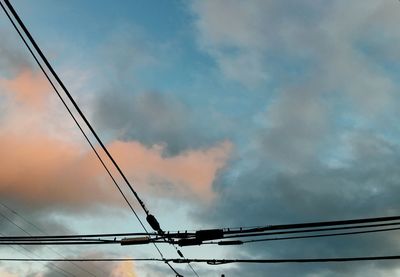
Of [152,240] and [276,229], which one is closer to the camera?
[276,229]

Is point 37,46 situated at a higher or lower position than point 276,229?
higher

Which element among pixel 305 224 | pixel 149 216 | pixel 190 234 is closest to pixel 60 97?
pixel 149 216

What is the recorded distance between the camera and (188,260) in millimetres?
16922

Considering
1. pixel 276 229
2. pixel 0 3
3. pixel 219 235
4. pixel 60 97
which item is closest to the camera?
pixel 0 3

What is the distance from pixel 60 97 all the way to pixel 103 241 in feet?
20.2

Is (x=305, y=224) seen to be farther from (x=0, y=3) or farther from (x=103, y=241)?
(x=0, y=3)

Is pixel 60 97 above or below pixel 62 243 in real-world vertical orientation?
above

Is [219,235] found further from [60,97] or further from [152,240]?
[60,97]

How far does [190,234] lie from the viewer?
1445cm

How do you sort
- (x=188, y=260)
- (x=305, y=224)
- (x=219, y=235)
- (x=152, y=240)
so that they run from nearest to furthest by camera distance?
(x=305, y=224) → (x=219, y=235) → (x=152, y=240) → (x=188, y=260)

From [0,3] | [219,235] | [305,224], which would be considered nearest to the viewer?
[0,3]

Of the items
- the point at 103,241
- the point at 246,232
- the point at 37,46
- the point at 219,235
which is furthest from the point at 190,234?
the point at 37,46

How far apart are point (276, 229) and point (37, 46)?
8.27m

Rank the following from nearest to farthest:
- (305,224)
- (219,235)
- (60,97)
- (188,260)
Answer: (60,97)
(305,224)
(219,235)
(188,260)
